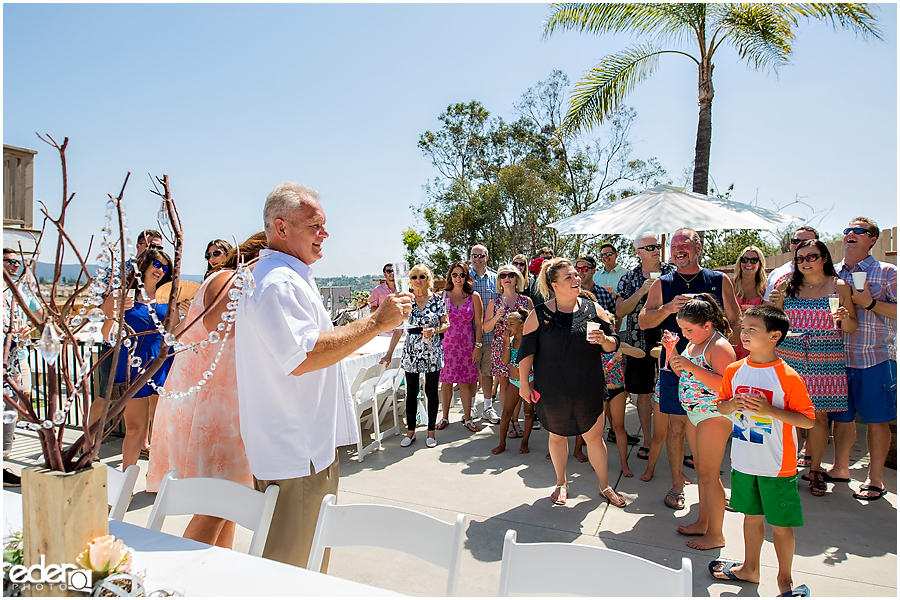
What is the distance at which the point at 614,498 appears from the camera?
12.9 ft

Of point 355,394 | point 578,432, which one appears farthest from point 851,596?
point 355,394

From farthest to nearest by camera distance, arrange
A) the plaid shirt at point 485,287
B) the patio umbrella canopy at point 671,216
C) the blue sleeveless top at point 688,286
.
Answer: the plaid shirt at point 485,287 → the patio umbrella canopy at point 671,216 → the blue sleeveless top at point 688,286

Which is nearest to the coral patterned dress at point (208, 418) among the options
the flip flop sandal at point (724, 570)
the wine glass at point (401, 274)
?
the wine glass at point (401, 274)

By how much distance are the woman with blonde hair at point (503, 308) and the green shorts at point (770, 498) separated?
3018 millimetres

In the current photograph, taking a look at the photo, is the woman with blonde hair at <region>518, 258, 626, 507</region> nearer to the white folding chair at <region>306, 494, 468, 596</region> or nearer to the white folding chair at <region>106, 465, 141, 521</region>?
the white folding chair at <region>306, 494, 468, 596</region>

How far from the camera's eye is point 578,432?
3.85 meters

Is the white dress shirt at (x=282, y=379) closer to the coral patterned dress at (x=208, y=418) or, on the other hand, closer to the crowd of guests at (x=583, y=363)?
the crowd of guests at (x=583, y=363)

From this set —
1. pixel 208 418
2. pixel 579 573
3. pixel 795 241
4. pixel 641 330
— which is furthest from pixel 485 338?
pixel 579 573

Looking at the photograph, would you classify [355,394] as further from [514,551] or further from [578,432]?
[514,551]

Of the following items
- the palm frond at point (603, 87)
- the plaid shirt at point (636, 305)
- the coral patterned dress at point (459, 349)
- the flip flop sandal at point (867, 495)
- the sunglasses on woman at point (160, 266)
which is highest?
the palm frond at point (603, 87)

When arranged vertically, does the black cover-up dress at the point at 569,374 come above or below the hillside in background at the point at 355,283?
below

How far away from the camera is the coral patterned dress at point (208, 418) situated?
8.21 feet

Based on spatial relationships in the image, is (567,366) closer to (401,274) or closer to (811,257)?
(401,274)

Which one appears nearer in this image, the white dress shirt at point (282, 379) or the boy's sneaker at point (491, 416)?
the white dress shirt at point (282, 379)
